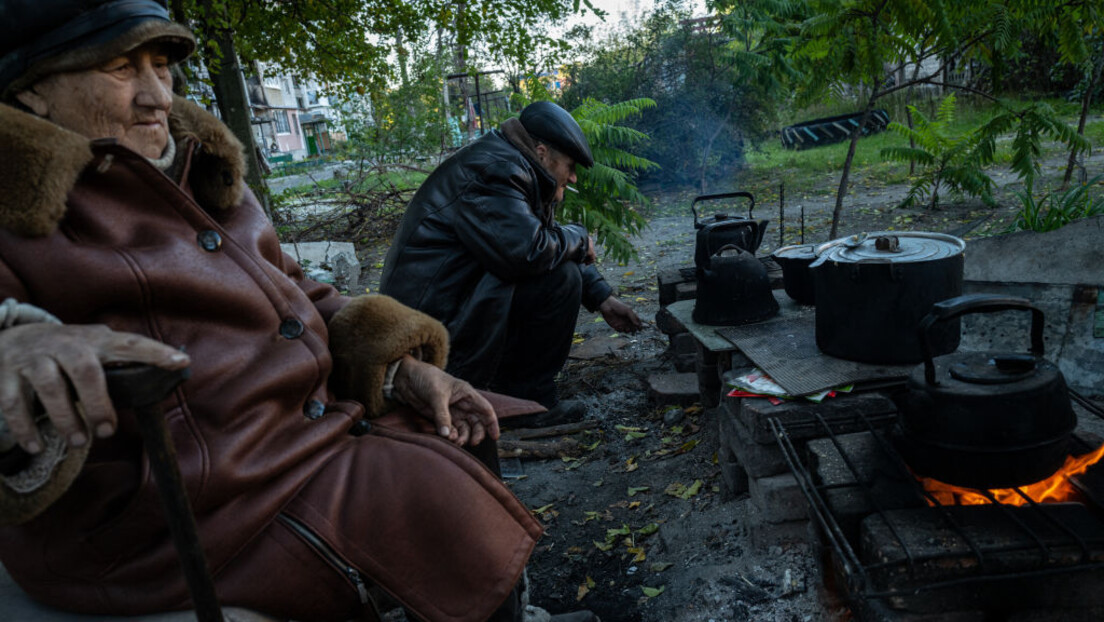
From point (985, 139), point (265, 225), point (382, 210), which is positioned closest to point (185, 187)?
point (265, 225)

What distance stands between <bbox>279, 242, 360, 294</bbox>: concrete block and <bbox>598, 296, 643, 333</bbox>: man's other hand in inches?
132

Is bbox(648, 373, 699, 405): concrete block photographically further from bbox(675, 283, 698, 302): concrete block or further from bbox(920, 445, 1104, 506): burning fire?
bbox(920, 445, 1104, 506): burning fire

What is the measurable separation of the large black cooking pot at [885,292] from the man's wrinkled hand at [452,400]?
1.53 meters

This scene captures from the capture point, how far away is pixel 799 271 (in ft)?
12.2

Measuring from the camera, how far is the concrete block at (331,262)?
7130 millimetres

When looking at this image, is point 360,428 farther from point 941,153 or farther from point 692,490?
point 941,153

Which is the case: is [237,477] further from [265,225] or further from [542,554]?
[542,554]

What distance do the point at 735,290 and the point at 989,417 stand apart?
5.62ft

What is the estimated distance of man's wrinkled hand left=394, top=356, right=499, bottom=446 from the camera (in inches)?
82.3

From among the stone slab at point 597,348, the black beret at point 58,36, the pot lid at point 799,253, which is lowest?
the stone slab at point 597,348

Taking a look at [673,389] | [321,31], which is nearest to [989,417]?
[673,389]

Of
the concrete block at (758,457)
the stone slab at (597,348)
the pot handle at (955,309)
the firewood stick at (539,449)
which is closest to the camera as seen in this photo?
the pot handle at (955,309)

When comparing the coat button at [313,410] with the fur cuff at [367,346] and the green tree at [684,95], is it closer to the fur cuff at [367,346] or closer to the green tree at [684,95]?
the fur cuff at [367,346]

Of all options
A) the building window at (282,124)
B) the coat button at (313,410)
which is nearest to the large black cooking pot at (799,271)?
the coat button at (313,410)
